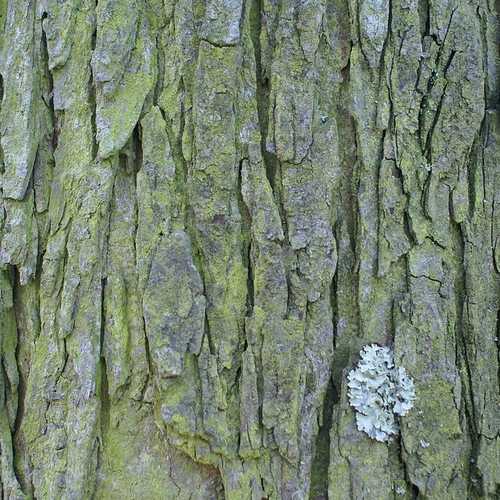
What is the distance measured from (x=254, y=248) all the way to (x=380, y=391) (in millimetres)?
436

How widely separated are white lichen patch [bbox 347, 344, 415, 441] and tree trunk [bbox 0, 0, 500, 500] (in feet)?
0.07

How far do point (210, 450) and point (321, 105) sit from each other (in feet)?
2.73

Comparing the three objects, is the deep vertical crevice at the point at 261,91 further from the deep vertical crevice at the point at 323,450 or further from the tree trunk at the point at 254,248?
the deep vertical crevice at the point at 323,450

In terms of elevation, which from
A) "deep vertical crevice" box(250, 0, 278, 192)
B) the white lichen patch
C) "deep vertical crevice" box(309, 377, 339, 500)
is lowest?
"deep vertical crevice" box(309, 377, 339, 500)

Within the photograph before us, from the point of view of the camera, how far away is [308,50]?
4.49 feet

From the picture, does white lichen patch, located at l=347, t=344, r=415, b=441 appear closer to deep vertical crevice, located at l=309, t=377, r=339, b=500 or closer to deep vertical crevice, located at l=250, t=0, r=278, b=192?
deep vertical crevice, located at l=309, t=377, r=339, b=500

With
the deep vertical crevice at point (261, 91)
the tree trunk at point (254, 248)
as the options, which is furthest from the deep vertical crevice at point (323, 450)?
the deep vertical crevice at point (261, 91)

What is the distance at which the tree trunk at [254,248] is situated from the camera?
1.35 m

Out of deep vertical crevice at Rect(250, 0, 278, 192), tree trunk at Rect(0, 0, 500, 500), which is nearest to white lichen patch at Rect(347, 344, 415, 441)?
tree trunk at Rect(0, 0, 500, 500)

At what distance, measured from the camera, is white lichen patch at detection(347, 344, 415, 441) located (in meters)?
1.36

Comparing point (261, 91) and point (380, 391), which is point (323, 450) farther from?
point (261, 91)

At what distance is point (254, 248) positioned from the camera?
4.48 feet

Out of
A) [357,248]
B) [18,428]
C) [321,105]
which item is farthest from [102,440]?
[321,105]

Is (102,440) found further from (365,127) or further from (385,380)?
(365,127)
